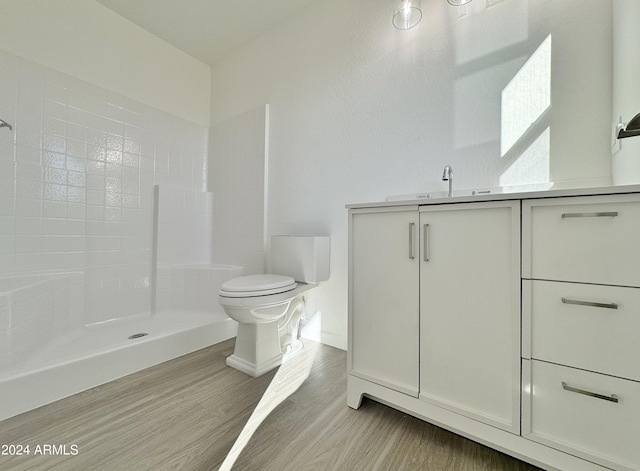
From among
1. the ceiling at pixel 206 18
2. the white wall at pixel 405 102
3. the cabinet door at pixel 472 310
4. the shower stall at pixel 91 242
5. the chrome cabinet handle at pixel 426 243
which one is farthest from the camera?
the ceiling at pixel 206 18

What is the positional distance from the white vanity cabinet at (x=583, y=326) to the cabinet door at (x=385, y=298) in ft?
1.19

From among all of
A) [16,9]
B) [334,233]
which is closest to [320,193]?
[334,233]

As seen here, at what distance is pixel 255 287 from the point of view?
1.47 meters

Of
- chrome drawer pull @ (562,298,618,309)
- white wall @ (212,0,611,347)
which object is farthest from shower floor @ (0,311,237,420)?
chrome drawer pull @ (562,298,618,309)

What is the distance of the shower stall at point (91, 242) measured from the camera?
4.81ft

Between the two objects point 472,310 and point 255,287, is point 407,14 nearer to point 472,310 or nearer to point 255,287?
point 472,310

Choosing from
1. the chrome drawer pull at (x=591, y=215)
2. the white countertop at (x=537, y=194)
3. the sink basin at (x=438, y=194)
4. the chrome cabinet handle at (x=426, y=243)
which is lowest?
the chrome cabinet handle at (x=426, y=243)

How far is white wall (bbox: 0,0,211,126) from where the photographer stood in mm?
1722

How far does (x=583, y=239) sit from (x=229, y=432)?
1383 millimetres

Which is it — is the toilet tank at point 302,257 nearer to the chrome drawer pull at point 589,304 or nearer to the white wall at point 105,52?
the chrome drawer pull at point 589,304

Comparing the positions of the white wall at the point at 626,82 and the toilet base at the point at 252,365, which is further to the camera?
the toilet base at the point at 252,365

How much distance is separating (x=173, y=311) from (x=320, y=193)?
64.0 inches

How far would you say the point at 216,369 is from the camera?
62.7 inches

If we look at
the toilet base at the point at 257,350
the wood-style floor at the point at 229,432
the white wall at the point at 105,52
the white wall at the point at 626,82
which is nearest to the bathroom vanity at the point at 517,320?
the wood-style floor at the point at 229,432
